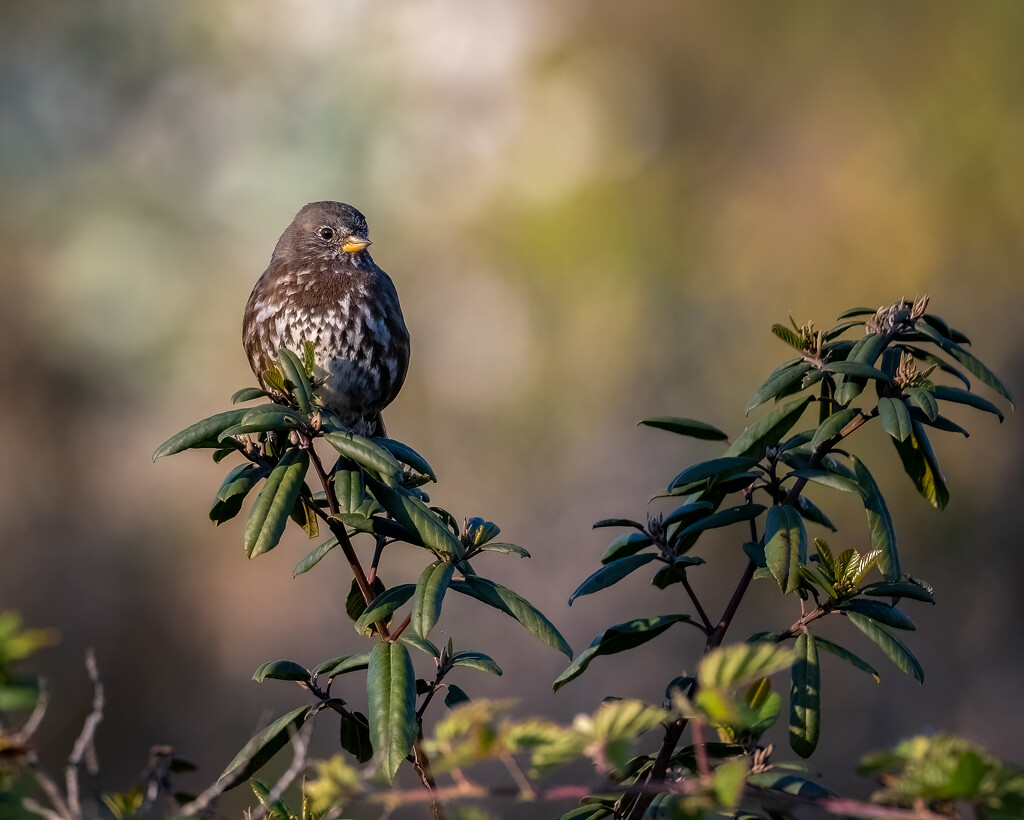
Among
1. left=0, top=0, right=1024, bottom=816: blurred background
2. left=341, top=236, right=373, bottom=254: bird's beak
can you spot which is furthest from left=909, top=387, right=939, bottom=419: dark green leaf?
left=0, top=0, right=1024, bottom=816: blurred background

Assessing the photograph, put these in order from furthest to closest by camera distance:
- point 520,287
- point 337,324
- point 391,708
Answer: point 520,287
point 337,324
point 391,708

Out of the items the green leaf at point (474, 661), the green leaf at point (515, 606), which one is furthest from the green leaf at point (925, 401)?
the green leaf at point (474, 661)

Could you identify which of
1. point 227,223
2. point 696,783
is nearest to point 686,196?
point 227,223

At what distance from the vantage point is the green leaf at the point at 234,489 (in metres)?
2.13

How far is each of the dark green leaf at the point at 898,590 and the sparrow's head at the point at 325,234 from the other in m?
2.67

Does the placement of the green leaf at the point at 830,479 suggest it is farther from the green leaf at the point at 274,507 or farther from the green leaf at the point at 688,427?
the green leaf at the point at 274,507

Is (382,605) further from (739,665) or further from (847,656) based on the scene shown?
(739,665)

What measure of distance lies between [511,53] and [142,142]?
283 centimetres

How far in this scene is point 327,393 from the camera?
3.93 m

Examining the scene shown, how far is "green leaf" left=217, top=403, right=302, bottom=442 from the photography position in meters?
1.96

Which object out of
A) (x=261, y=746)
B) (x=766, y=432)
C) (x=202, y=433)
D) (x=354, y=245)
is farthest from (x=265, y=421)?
(x=354, y=245)

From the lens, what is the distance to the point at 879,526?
1996 millimetres

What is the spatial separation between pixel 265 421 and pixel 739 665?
1074mm

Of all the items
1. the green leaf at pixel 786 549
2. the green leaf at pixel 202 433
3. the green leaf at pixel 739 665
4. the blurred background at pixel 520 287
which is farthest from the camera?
the blurred background at pixel 520 287
